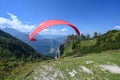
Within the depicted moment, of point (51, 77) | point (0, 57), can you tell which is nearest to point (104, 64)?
point (51, 77)

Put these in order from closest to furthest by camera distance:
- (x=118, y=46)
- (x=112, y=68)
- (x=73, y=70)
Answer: (x=73, y=70) → (x=112, y=68) → (x=118, y=46)

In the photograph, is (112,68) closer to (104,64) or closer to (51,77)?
(104,64)

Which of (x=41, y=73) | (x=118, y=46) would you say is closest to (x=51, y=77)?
(x=41, y=73)

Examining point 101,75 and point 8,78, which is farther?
point 101,75

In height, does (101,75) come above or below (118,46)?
below

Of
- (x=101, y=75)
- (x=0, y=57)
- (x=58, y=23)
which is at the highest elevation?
(x=58, y=23)

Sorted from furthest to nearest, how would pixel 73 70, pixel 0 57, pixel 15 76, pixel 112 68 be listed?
pixel 112 68 < pixel 73 70 < pixel 15 76 < pixel 0 57

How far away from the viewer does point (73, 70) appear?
26.2 metres

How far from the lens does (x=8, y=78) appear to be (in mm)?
23578

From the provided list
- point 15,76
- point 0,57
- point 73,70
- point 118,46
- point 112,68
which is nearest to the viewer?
point 0,57

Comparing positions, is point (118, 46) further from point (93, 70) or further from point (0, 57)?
point (0, 57)

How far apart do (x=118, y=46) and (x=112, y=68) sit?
2371 inches

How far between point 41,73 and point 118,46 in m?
67.0

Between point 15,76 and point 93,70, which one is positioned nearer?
point 15,76
